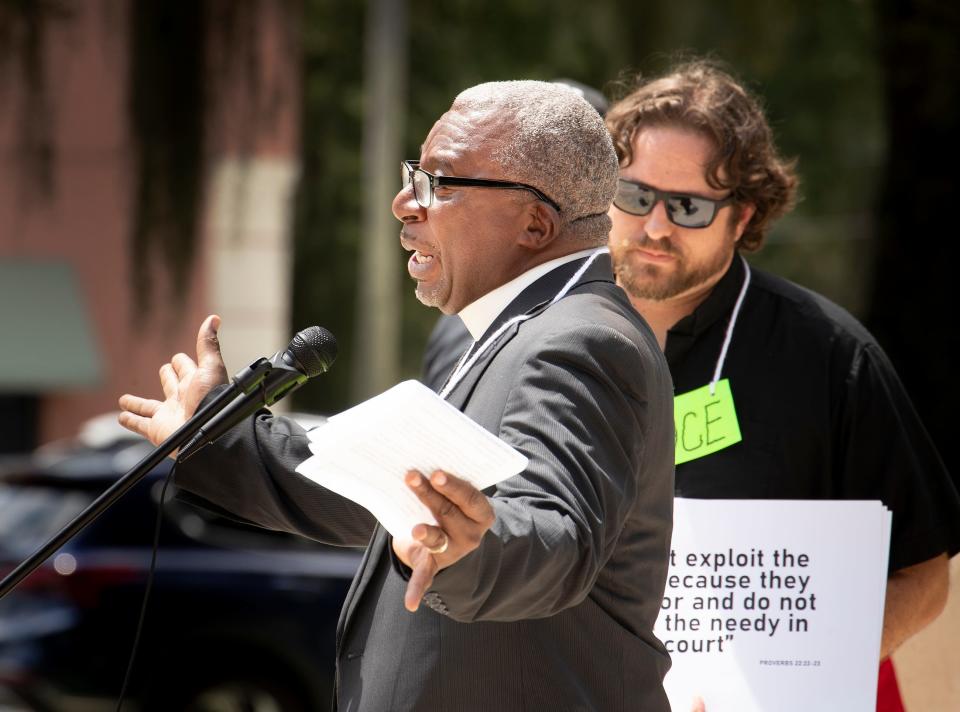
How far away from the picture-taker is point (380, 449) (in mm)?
1810

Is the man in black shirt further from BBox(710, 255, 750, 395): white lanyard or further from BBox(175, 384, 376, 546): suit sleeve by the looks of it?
BBox(175, 384, 376, 546): suit sleeve

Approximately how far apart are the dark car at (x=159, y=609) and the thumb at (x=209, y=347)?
485 centimetres

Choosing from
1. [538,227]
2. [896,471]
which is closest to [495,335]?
[538,227]

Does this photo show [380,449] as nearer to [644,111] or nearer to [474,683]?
[474,683]

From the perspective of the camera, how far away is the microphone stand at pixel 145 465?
2.23 m

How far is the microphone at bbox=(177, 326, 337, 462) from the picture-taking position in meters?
2.30

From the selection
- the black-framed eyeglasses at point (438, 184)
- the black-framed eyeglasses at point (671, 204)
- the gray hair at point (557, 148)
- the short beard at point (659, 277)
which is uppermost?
the gray hair at point (557, 148)

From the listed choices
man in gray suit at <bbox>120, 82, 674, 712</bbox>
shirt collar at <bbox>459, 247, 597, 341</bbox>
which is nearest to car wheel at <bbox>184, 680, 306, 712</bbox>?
man in gray suit at <bbox>120, 82, 674, 712</bbox>

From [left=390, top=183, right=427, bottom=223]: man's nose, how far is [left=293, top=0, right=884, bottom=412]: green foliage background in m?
1.62

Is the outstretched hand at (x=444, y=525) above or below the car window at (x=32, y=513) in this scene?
above

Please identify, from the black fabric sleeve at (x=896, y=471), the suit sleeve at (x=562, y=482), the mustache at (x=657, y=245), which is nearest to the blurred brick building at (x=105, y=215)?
the mustache at (x=657, y=245)

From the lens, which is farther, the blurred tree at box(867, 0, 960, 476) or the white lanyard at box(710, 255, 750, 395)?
the blurred tree at box(867, 0, 960, 476)

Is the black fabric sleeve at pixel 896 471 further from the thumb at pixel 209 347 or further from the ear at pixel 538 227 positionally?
the thumb at pixel 209 347

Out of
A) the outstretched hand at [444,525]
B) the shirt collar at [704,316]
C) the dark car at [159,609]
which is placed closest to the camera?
the outstretched hand at [444,525]
